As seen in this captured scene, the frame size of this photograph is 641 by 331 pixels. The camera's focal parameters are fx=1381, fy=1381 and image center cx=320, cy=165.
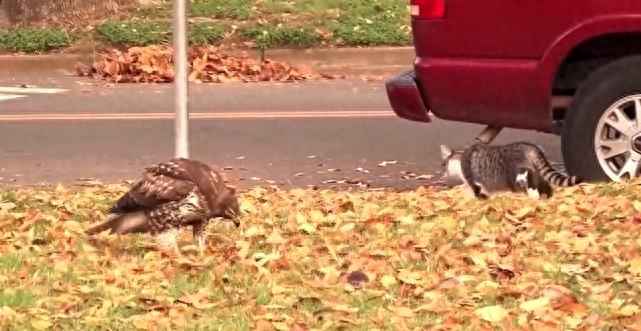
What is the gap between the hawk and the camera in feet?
19.2

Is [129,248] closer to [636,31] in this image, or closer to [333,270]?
[333,270]

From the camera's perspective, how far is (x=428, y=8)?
309 inches

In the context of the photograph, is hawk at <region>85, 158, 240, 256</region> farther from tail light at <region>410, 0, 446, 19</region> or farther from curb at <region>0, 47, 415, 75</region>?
curb at <region>0, 47, 415, 75</region>

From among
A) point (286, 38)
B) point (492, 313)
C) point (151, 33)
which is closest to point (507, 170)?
point (492, 313)

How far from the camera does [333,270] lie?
5379mm

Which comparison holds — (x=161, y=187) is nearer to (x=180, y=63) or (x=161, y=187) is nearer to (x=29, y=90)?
(x=180, y=63)

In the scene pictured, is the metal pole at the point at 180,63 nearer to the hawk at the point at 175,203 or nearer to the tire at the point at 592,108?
the hawk at the point at 175,203

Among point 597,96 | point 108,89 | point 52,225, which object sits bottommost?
point 108,89

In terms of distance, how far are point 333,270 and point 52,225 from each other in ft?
5.81

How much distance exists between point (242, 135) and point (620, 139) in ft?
12.8

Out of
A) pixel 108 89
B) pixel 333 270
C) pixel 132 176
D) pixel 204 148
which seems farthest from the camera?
pixel 108 89

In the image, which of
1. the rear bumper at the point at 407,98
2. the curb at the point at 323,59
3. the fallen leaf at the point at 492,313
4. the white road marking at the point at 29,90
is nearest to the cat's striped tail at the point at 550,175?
the rear bumper at the point at 407,98

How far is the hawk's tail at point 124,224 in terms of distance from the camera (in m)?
5.94

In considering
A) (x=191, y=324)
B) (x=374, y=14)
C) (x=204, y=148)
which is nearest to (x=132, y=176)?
(x=204, y=148)
